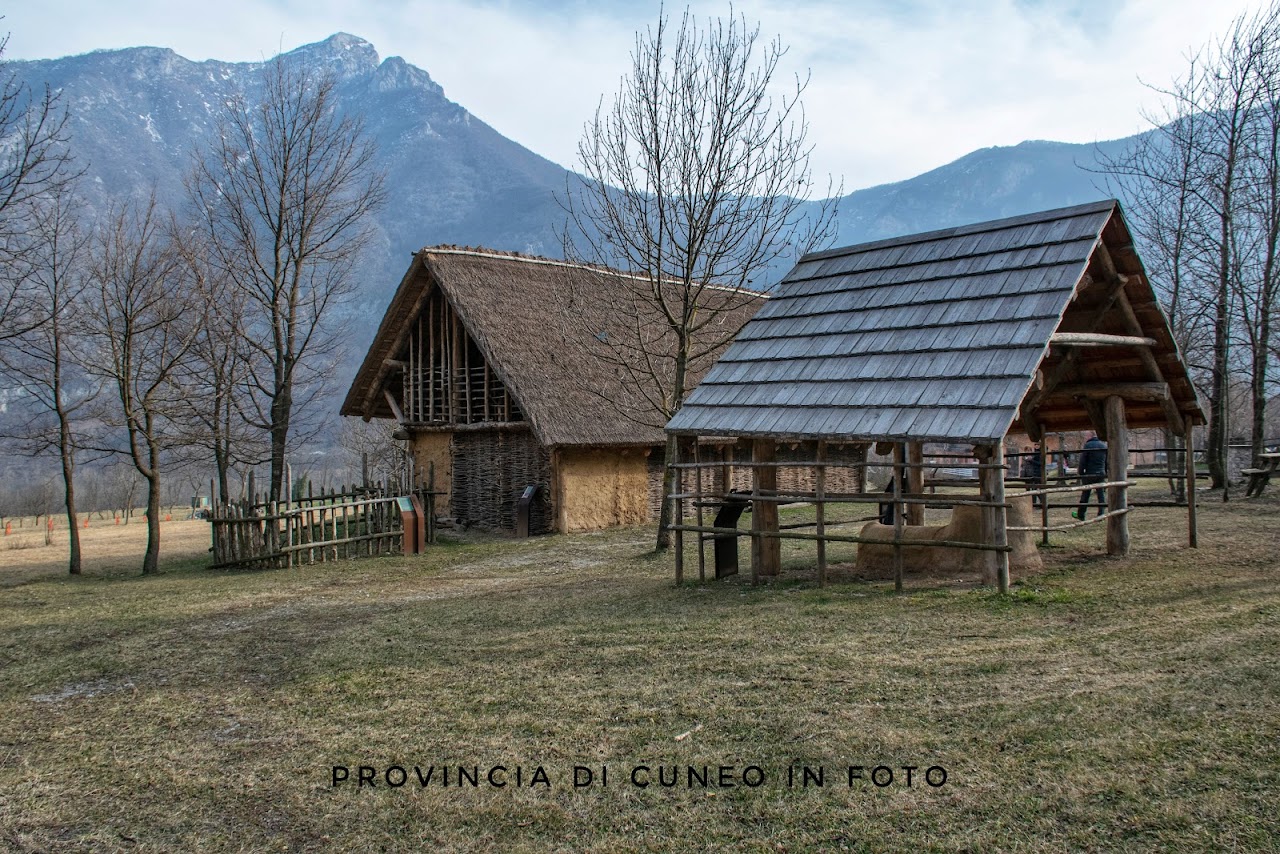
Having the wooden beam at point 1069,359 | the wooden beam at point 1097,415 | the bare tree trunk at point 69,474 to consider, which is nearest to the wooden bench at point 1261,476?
the wooden beam at point 1097,415

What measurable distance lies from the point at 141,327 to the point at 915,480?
12587 millimetres

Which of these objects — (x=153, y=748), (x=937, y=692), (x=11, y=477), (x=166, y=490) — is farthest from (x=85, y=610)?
(x=11, y=477)

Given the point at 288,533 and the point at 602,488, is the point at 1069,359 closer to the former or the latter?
the point at 602,488

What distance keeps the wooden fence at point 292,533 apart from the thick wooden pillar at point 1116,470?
1108 centimetres

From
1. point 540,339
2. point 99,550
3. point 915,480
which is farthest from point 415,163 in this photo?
point 915,480

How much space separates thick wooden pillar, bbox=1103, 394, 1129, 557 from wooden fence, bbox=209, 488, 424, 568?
11083mm

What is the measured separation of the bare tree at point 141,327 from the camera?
14852 mm

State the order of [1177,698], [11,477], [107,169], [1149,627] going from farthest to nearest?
[107,169], [11,477], [1149,627], [1177,698]

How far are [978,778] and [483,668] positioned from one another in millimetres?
3819

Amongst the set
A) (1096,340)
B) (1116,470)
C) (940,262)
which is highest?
(940,262)

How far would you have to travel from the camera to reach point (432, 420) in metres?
20.6

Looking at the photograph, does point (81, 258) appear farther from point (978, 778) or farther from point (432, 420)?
point (978, 778)

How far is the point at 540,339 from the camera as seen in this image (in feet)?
64.3

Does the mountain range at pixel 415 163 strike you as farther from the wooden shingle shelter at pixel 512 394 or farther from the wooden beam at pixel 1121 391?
the wooden beam at pixel 1121 391
